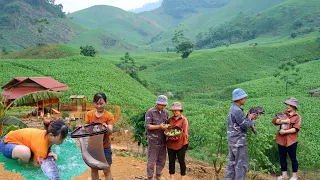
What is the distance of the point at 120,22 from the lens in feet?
517

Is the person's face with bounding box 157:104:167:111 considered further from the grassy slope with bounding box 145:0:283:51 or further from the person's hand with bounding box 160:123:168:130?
the grassy slope with bounding box 145:0:283:51

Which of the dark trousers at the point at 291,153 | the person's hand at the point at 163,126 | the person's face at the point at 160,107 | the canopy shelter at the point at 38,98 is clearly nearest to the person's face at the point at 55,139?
the person's hand at the point at 163,126

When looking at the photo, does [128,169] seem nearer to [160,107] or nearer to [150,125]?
[150,125]

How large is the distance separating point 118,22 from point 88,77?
128402mm

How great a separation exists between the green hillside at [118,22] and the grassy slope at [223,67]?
82349 millimetres

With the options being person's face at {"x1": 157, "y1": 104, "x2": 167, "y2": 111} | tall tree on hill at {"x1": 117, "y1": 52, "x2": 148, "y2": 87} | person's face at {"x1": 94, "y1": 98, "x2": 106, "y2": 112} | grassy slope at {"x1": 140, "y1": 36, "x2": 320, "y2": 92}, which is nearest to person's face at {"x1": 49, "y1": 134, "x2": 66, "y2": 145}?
person's face at {"x1": 94, "y1": 98, "x2": 106, "y2": 112}

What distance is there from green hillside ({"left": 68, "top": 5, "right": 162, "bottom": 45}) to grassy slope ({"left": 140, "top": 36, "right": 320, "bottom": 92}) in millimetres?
82349

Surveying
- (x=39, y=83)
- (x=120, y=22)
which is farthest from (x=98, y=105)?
(x=120, y=22)

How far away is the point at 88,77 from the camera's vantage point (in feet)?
110

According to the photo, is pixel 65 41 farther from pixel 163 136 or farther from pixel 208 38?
pixel 163 136

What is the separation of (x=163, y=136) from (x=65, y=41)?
3514 inches

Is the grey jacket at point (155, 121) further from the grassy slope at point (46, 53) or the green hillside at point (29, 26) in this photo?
the green hillside at point (29, 26)

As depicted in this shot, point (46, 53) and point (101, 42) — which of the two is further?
point (101, 42)

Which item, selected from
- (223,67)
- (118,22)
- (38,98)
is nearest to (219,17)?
(118,22)
